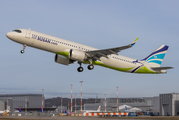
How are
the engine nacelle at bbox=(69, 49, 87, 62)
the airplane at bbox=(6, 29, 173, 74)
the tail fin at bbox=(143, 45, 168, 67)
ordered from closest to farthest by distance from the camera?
the airplane at bbox=(6, 29, 173, 74)
the engine nacelle at bbox=(69, 49, 87, 62)
the tail fin at bbox=(143, 45, 168, 67)

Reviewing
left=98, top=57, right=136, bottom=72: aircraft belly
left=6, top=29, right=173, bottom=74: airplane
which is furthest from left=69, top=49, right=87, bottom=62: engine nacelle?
left=98, top=57, right=136, bottom=72: aircraft belly

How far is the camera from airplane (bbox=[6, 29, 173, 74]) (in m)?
40.3

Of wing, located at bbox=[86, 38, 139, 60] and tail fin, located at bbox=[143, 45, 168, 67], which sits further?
tail fin, located at bbox=[143, 45, 168, 67]

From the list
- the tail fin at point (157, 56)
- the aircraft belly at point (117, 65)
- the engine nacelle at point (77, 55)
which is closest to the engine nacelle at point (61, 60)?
the engine nacelle at point (77, 55)

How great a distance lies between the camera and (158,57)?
175 feet

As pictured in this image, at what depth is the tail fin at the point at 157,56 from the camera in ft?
170

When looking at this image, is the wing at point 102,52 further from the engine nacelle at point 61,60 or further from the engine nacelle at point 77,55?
the engine nacelle at point 61,60

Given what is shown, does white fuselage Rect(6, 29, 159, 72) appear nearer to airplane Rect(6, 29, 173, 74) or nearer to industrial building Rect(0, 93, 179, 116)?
airplane Rect(6, 29, 173, 74)

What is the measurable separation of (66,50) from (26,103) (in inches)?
5177

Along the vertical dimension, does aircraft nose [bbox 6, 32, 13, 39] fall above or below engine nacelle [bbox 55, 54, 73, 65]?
above

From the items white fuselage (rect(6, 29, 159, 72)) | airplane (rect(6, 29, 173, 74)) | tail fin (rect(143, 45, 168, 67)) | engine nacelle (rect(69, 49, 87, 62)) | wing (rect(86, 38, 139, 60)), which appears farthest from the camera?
tail fin (rect(143, 45, 168, 67))

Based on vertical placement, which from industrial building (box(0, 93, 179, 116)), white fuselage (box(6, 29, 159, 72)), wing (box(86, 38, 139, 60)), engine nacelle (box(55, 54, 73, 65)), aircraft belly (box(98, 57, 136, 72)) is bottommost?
industrial building (box(0, 93, 179, 116))

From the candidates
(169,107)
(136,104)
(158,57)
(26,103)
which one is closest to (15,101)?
(26,103)

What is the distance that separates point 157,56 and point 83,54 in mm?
19321
